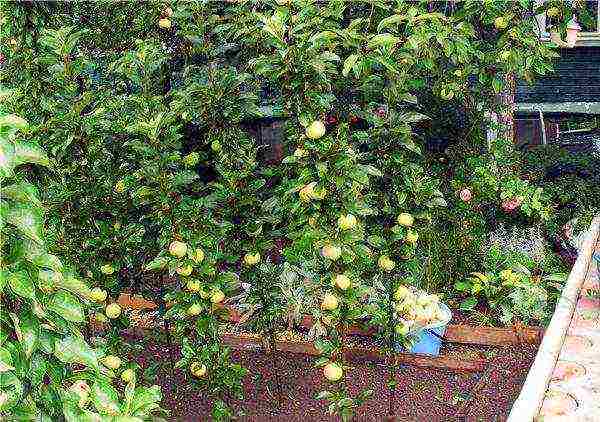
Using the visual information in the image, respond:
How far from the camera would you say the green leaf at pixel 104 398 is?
5.66 ft

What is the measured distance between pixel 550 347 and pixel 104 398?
106 inches

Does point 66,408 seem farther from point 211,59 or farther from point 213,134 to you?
point 211,59

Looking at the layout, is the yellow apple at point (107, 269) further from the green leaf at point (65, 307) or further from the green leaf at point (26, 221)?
the green leaf at point (26, 221)

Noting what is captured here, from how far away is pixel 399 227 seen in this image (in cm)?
337

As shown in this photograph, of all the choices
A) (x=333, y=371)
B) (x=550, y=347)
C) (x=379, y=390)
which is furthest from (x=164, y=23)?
(x=550, y=347)

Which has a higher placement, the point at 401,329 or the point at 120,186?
the point at 120,186

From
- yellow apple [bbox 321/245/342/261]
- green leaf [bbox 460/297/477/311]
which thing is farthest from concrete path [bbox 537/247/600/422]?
yellow apple [bbox 321/245/342/261]

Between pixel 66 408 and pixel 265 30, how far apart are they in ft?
5.43

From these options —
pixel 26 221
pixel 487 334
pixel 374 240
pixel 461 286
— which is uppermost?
pixel 26 221

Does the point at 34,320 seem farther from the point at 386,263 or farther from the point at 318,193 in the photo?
the point at 386,263

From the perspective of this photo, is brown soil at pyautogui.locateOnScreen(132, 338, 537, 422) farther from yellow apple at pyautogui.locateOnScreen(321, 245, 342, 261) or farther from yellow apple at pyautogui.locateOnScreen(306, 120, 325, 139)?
yellow apple at pyautogui.locateOnScreen(306, 120, 325, 139)

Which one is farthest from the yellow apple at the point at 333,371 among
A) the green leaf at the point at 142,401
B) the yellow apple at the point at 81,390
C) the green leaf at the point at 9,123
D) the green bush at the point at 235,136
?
the green leaf at the point at 9,123

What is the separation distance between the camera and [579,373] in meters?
3.65

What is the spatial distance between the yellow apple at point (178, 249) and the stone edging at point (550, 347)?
4.96ft
